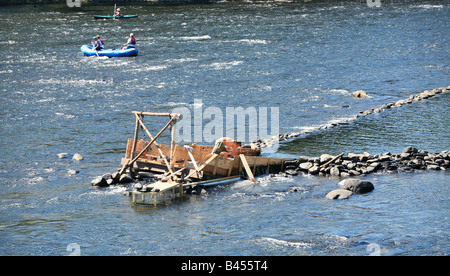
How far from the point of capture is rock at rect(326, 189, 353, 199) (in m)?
24.1

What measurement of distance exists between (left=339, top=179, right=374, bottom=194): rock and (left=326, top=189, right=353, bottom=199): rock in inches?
13.6

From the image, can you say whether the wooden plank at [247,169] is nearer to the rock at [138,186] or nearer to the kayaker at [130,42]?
the rock at [138,186]

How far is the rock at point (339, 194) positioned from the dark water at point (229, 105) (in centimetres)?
25

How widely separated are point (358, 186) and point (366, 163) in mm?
3425

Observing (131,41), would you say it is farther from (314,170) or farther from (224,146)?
(314,170)

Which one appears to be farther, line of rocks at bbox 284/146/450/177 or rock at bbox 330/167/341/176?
line of rocks at bbox 284/146/450/177

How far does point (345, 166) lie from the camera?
89.8 feet

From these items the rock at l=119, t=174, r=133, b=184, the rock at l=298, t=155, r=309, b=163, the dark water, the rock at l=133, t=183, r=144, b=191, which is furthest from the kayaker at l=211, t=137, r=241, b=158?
the rock at l=119, t=174, r=133, b=184

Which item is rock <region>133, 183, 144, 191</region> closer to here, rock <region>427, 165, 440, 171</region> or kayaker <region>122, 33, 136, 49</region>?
rock <region>427, 165, 440, 171</region>

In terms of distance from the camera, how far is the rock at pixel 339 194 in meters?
24.1

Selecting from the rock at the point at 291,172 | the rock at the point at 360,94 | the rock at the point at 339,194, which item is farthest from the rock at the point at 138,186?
the rock at the point at 360,94

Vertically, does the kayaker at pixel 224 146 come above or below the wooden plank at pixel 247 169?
above

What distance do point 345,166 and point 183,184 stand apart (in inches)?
287
